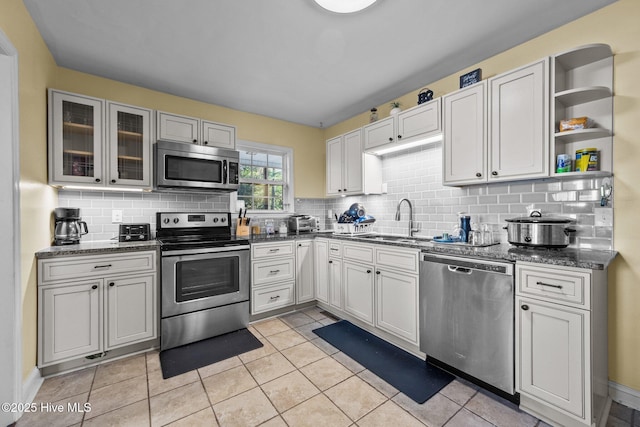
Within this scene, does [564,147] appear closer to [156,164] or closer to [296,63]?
[296,63]

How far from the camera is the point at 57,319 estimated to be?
6.78 ft

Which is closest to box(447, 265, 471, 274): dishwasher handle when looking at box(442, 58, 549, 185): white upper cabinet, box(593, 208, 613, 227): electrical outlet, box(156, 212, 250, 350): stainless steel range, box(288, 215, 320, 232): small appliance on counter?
box(442, 58, 549, 185): white upper cabinet

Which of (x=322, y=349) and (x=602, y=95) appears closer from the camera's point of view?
(x=602, y=95)

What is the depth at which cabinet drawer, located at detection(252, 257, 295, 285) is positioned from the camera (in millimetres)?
3062

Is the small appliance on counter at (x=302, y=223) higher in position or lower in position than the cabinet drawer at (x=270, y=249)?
higher

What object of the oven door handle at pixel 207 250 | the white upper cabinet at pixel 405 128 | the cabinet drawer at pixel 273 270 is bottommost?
the cabinet drawer at pixel 273 270

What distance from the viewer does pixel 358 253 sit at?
2875 mm

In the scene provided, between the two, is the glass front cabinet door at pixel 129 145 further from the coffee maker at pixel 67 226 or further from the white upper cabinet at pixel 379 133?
the white upper cabinet at pixel 379 133

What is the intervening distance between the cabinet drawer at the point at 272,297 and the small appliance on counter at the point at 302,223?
2.70 ft

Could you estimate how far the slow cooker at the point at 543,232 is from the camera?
179 cm

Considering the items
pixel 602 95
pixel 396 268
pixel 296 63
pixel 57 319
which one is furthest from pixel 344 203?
pixel 57 319

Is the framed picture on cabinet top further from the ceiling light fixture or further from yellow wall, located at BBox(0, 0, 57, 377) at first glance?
yellow wall, located at BBox(0, 0, 57, 377)

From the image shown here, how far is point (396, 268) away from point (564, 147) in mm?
1552

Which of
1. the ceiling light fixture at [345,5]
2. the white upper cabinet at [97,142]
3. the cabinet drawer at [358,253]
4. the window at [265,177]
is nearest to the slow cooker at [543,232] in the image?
the cabinet drawer at [358,253]
